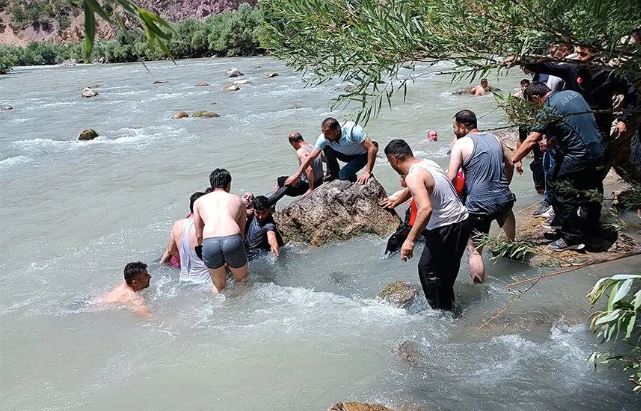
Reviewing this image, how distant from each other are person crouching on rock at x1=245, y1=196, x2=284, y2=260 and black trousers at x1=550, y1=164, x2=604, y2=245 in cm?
332

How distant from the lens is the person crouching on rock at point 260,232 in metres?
8.02

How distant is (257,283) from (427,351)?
2.60 metres

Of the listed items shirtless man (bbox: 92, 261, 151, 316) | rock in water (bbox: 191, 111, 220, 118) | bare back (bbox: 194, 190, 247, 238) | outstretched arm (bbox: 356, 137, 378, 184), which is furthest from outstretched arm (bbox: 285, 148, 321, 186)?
rock in water (bbox: 191, 111, 220, 118)

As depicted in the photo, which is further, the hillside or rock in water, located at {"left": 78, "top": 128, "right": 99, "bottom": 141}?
the hillside

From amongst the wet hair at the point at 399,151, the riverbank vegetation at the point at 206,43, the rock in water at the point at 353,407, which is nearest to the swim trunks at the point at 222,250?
the wet hair at the point at 399,151

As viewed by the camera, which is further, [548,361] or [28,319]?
[28,319]

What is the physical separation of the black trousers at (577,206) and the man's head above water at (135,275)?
14.8 feet

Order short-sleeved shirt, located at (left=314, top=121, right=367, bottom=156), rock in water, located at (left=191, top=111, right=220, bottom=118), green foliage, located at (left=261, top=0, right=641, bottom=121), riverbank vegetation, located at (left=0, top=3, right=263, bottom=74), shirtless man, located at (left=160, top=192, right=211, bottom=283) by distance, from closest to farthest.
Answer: green foliage, located at (left=261, top=0, right=641, bottom=121) → shirtless man, located at (left=160, top=192, right=211, bottom=283) → short-sleeved shirt, located at (left=314, top=121, right=367, bottom=156) → rock in water, located at (left=191, top=111, right=220, bottom=118) → riverbank vegetation, located at (left=0, top=3, right=263, bottom=74)

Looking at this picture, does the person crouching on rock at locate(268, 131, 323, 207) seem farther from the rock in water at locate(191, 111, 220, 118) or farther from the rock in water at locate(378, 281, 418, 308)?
the rock in water at locate(191, 111, 220, 118)

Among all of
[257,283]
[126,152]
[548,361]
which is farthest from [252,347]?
[126,152]

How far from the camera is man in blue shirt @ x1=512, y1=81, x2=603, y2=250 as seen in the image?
5.66m

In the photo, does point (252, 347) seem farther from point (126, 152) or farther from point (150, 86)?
point (150, 86)

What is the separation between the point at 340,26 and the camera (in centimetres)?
377

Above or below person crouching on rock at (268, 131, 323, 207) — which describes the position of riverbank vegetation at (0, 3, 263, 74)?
below
